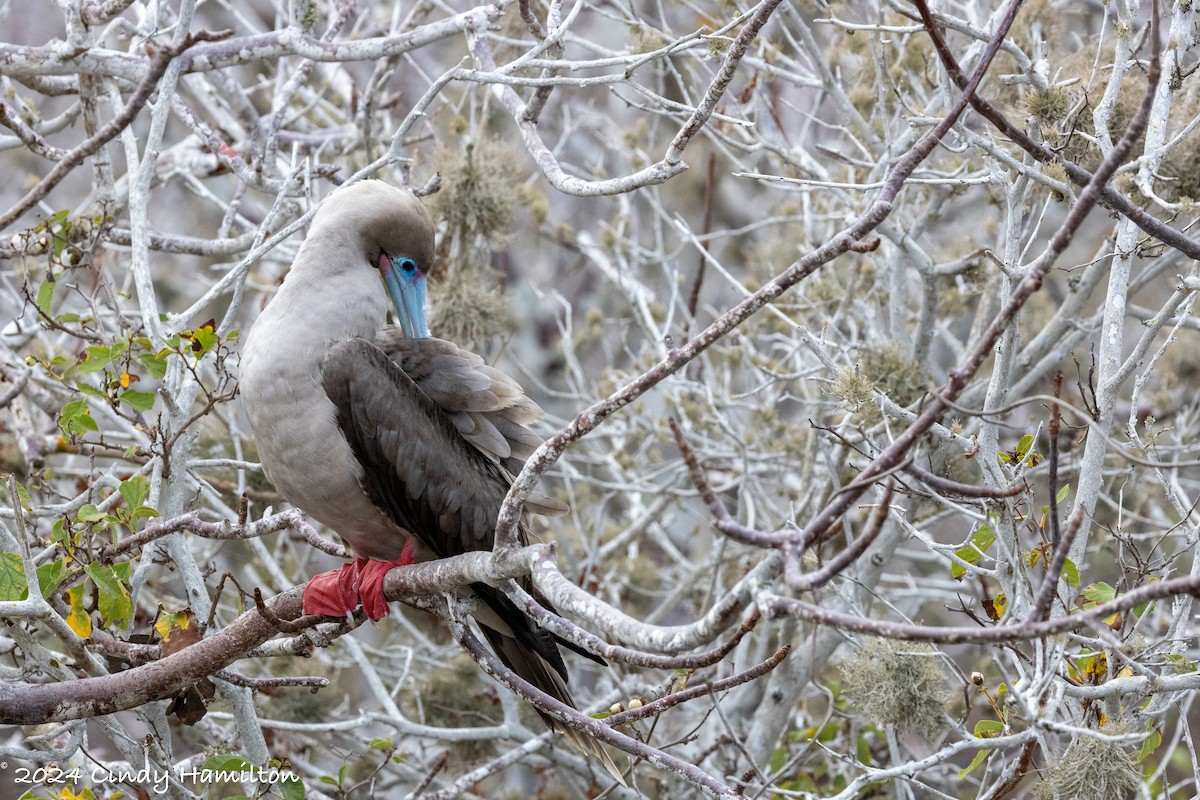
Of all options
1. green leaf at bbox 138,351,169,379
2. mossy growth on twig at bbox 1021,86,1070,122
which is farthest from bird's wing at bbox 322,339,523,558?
mossy growth on twig at bbox 1021,86,1070,122

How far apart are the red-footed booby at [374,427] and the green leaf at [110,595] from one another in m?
0.52

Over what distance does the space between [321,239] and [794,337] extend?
3.10m

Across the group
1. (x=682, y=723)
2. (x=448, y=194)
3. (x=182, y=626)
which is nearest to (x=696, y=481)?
(x=182, y=626)

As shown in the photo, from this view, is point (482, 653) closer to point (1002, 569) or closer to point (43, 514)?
point (1002, 569)

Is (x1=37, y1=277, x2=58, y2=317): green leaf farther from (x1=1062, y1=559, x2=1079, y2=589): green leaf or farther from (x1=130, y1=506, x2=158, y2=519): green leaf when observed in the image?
(x1=1062, y1=559, x2=1079, y2=589): green leaf

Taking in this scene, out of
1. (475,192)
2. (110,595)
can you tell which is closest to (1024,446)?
(110,595)

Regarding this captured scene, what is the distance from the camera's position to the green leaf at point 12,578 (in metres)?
3.25

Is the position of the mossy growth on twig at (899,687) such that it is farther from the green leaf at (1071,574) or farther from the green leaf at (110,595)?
the green leaf at (110,595)

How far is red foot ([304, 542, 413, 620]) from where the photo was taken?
359 centimetres

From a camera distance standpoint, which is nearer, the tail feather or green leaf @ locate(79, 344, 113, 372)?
green leaf @ locate(79, 344, 113, 372)

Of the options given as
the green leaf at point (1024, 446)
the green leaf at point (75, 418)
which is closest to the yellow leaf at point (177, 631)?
the green leaf at point (75, 418)

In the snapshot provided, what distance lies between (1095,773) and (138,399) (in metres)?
2.98

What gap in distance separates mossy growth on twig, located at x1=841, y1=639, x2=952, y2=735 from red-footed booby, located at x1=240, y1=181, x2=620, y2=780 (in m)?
0.88

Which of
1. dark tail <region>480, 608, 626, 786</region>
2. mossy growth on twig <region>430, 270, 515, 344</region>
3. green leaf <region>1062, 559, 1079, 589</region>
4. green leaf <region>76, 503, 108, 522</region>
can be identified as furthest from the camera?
mossy growth on twig <region>430, 270, 515, 344</region>
